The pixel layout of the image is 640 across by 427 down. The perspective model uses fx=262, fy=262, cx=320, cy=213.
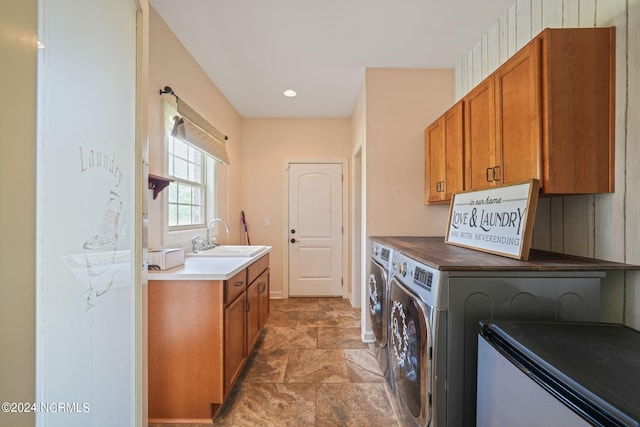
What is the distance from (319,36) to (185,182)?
171cm

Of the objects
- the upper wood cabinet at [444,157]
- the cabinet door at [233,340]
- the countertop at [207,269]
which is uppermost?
the upper wood cabinet at [444,157]

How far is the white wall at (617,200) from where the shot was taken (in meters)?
1.08

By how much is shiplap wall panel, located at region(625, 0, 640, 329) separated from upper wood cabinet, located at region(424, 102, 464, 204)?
0.84m

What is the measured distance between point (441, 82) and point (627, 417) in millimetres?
2694

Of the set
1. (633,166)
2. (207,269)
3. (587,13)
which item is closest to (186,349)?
(207,269)

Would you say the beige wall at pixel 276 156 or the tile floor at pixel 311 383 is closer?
the tile floor at pixel 311 383

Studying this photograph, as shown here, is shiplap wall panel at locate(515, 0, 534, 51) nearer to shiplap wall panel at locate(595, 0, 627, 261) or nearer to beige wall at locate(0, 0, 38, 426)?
shiplap wall panel at locate(595, 0, 627, 261)

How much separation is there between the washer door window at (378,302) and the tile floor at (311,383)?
0.33 m

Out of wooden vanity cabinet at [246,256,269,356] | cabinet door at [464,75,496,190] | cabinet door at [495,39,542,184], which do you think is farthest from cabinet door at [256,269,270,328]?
cabinet door at [495,39,542,184]

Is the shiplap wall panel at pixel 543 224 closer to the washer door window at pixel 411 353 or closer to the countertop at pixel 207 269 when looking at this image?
the washer door window at pixel 411 353

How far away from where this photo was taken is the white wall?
1.08 meters

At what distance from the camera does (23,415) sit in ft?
1.70

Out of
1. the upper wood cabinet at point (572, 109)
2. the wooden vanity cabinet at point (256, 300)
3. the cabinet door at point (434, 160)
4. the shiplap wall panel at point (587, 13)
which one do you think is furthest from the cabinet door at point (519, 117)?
the wooden vanity cabinet at point (256, 300)

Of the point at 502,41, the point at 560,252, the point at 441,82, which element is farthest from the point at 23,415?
the point at 441,82
